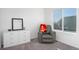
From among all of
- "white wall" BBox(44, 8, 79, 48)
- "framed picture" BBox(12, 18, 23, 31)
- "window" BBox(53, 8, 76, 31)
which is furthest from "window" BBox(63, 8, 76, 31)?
"framed picture" BBox(12, 18, 23, 31)

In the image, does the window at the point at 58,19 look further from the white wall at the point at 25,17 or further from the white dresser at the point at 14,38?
the white dresser at the point at 14,38

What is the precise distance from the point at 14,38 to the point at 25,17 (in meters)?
1.50

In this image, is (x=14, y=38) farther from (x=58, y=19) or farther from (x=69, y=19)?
(x=69, y=19)

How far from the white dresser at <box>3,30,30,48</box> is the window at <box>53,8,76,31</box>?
1.82 metres

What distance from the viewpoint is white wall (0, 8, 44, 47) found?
383 centimetres

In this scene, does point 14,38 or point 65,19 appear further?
point 65,19

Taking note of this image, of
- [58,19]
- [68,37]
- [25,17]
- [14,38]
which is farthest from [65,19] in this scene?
[14,38]

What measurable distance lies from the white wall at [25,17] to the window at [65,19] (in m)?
1.10

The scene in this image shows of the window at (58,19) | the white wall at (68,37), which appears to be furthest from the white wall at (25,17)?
the window at (58,19)

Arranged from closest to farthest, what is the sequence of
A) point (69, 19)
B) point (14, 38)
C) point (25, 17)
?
point (14, 38) → point (69, 19) → point (25, 17)

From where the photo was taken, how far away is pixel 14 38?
3742 mm
